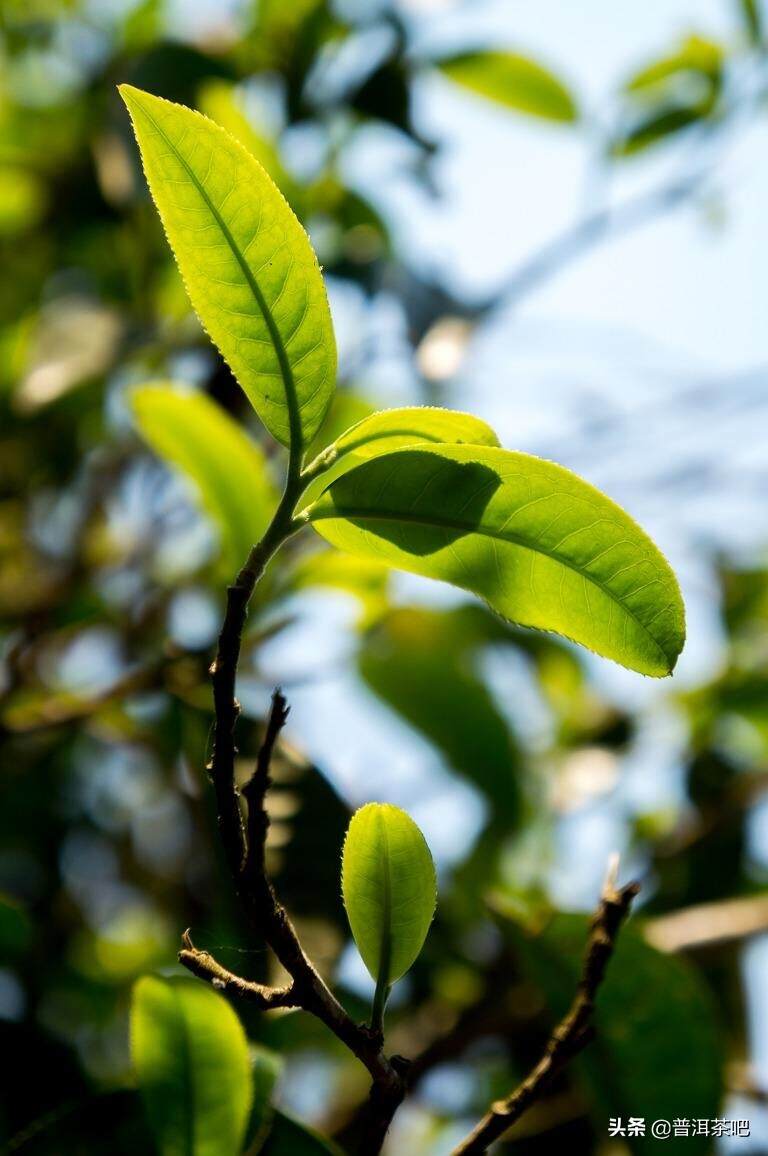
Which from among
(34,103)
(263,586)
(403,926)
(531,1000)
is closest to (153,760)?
(263,586)

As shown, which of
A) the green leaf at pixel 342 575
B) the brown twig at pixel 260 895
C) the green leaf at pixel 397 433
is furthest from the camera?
the green leaf at pixel 342 575

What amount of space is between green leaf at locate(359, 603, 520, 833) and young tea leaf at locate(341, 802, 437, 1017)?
806 millimetres

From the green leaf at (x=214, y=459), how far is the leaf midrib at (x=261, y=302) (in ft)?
1.48

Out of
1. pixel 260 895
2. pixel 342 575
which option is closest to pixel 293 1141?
pixel 260 895

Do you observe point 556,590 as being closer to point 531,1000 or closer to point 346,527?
point 346,527

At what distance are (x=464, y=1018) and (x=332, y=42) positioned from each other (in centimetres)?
120

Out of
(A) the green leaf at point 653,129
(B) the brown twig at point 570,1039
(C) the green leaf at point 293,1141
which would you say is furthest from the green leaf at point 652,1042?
(A) the green leaf at point 653,129

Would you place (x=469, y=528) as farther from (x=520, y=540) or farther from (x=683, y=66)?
(x=683, y=66)

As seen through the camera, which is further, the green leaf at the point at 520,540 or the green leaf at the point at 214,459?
the green leaf at the point at 214,459

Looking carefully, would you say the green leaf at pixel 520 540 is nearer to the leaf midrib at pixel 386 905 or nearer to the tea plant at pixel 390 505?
the tea plant at pixel 390 505

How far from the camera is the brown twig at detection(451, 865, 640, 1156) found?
474 mm

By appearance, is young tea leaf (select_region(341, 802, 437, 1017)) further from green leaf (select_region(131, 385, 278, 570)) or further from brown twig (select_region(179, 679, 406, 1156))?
green leaf (select_region(131, 385, 278, 570))

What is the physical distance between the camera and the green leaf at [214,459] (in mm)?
941

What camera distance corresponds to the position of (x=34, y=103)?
5.63 feet
